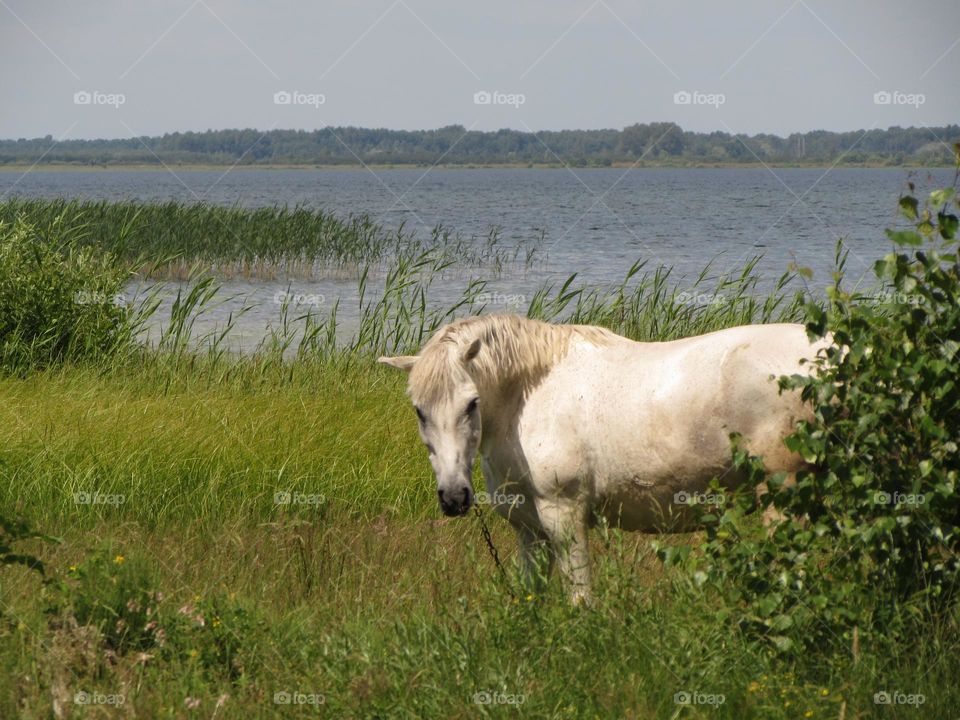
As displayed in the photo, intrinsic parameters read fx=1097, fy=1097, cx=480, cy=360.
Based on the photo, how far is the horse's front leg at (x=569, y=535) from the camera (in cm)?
442

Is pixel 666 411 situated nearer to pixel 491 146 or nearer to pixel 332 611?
pixel 332 611

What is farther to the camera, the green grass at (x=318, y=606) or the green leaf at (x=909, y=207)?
the green leaf at (x=909, y=207)

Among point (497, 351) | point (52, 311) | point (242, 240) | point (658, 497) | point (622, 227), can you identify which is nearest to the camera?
point (658, 497)

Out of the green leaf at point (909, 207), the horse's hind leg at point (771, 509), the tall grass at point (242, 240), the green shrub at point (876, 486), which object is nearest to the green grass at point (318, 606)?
the green shrub at point (876, 486)

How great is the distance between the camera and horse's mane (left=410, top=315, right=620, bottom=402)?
436cm

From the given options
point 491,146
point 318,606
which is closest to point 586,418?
point 318,606

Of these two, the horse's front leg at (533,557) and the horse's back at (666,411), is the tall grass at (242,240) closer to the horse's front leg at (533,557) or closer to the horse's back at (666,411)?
the horse's front leg at (533,557)

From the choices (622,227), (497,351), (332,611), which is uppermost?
(622,227)

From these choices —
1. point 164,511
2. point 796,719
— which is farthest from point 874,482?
point 164,511

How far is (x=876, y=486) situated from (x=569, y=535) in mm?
1234

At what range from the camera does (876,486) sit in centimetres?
378

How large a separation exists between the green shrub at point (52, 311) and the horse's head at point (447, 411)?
5.71 meters

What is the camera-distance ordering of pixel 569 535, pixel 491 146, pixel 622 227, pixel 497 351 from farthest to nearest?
pixel 491 146 < pixel 622 227 < pixel 497 351 < pixel 569 535

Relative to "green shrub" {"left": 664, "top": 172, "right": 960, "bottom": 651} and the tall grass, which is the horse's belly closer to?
"green shrub" {"left": 664, "top": 172, "right": 960, "bottom": 651}
